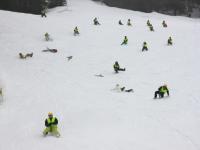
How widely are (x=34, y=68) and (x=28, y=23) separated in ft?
41.8

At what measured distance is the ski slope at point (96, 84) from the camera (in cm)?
1844

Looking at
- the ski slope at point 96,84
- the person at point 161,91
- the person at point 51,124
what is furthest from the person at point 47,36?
the person at point 51,124

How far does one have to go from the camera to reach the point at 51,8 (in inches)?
2096

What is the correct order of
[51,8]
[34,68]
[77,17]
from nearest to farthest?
[34,68] < [77,17] < [51,8]

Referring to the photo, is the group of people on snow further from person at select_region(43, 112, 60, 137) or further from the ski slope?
the ski slope

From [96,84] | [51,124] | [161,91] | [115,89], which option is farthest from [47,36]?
[51,124]

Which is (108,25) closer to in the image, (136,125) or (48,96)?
(48,96)

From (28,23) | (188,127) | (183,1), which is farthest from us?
(183,1)

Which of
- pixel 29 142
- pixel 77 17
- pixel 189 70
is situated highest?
pixel 77 17

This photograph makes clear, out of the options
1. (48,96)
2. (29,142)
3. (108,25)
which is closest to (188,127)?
(29,142)

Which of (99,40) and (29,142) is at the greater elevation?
(99,40)

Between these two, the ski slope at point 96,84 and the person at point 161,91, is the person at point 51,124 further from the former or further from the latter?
the person at point 161,91

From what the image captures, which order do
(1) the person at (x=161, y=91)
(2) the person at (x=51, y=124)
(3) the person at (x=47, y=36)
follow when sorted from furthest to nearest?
(3) the person at (x=47, y=36) → (1) the person at (x=161, y=91) → (2) the person at (x=51, y=124)

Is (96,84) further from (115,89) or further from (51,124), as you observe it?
(51,124)
